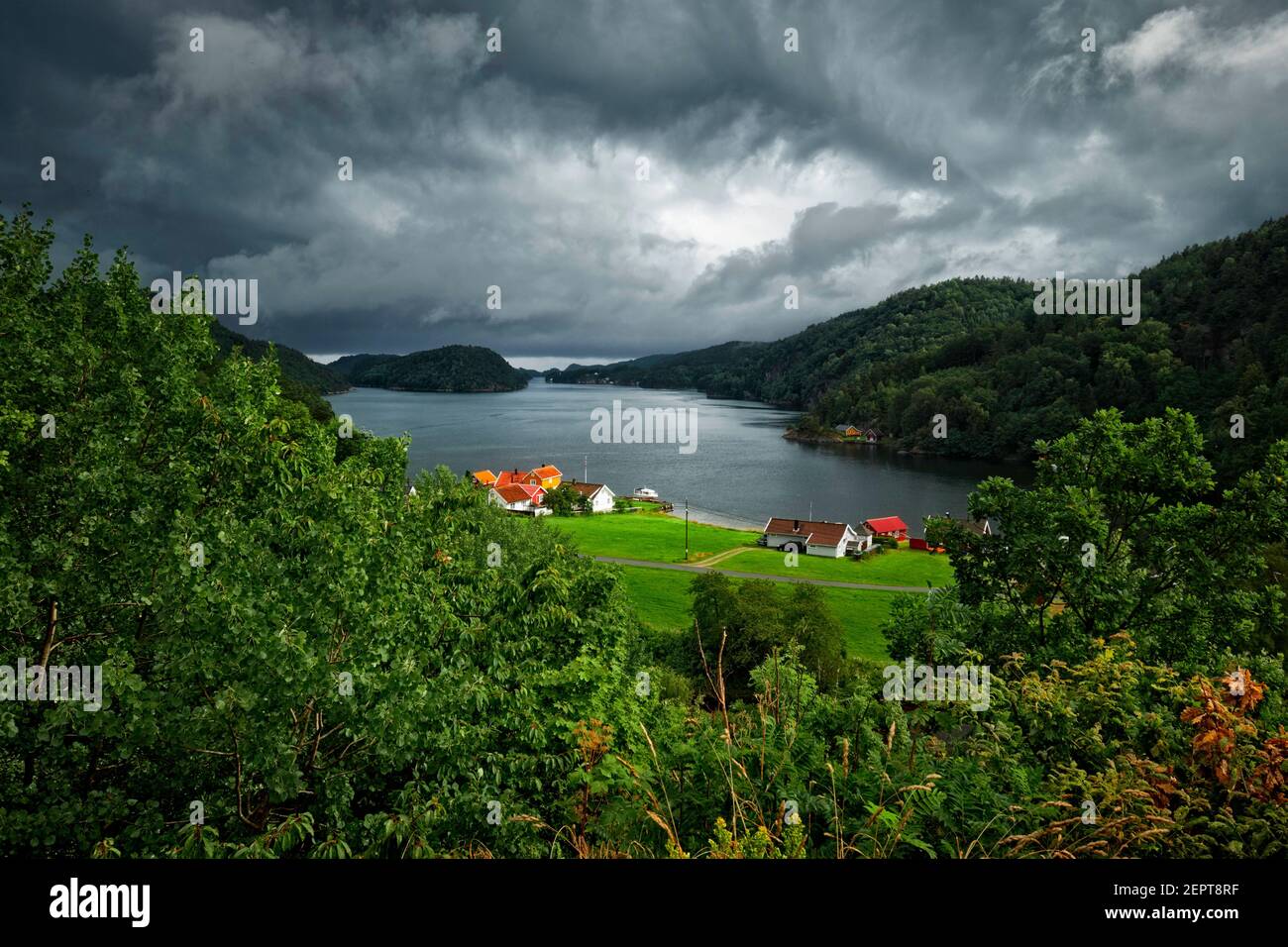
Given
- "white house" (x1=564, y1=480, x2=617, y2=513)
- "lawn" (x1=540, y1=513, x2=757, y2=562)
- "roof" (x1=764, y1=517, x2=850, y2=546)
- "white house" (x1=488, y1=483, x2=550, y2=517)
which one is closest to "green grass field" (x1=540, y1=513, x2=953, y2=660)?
"lawn" (x1=540, y1=513, x2=757, y2=562)

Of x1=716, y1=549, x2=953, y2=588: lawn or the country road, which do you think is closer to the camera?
the country road

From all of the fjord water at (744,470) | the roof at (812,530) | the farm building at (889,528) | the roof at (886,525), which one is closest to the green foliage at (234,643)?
Answer: the roof at (812,530)

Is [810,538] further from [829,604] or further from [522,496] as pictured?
[522,496]

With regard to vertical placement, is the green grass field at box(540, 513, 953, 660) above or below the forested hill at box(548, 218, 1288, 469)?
below

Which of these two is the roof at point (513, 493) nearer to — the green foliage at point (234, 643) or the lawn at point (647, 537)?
the lawn at point (647, 537)

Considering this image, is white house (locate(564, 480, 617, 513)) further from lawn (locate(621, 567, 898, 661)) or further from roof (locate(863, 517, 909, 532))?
roof (locate(863, 517, 909, 532))

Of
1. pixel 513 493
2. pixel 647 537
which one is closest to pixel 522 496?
pixel 513 493
